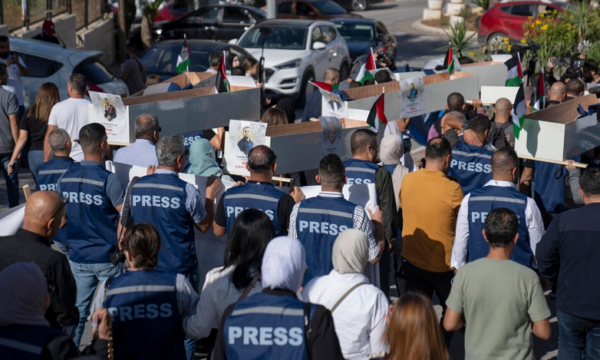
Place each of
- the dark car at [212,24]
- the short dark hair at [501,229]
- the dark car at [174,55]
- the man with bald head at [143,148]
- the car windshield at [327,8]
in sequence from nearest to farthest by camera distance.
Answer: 1. the short dark hair at [501,229]
2. the man with bald head at [143,148]
3. the dark car at [174,55]
4. the dark car at [212,24]
5. the car windshield at [327,8]

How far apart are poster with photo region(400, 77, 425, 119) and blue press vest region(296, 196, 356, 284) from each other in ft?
11.8

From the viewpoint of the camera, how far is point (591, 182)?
15.6ft

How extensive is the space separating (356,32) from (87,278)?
16.0m

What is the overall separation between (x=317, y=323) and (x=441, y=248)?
2.47 m

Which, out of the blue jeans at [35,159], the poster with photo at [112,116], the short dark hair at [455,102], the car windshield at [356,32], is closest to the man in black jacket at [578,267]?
the short dark hair at [455,102]

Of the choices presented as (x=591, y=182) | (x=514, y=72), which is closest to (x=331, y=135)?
(x=591, y=182)

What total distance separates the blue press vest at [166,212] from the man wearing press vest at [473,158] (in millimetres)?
2676

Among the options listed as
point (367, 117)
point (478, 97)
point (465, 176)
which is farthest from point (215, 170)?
point (478, 97)

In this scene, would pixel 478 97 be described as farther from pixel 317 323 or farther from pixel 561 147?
pixel 317 323

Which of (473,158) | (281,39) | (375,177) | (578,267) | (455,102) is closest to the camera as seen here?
(578,267)

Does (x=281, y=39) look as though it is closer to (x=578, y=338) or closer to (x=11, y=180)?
(x=11, y=180)

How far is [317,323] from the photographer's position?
3.33 metres

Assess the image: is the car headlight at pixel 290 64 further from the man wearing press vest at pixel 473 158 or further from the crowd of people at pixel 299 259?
the man wearing press vest at pixel 473 158

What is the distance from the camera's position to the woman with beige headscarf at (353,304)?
3.82 meters
